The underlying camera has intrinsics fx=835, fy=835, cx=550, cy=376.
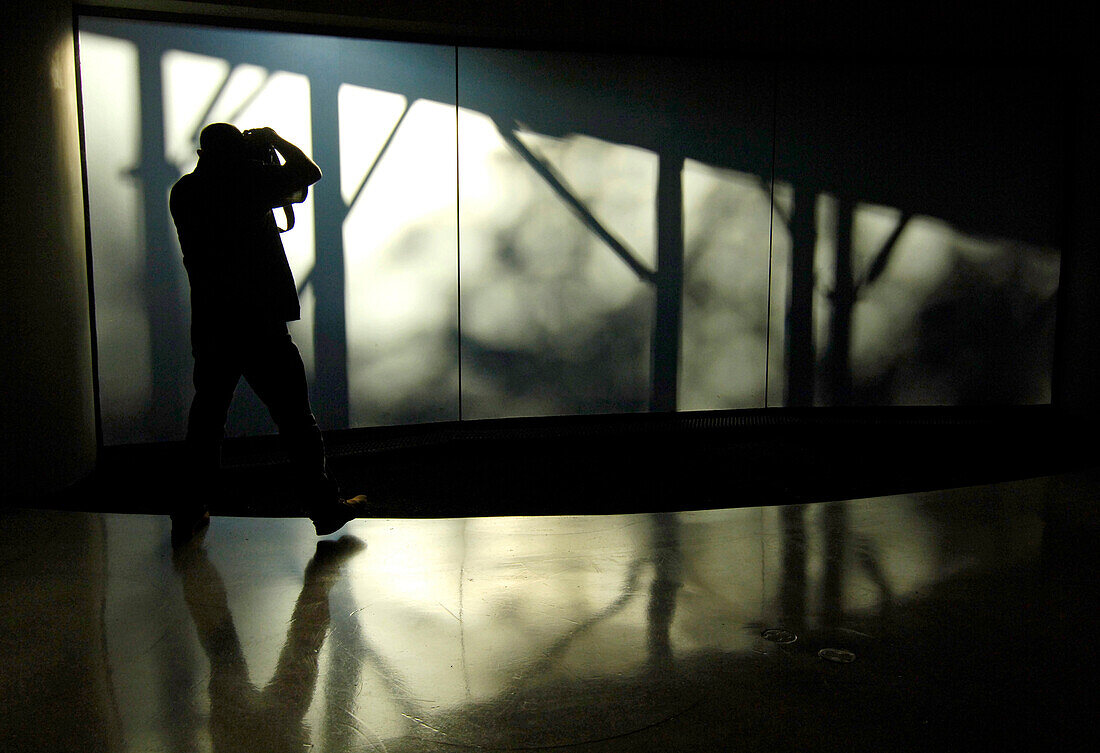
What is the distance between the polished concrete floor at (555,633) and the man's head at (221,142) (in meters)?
1.34

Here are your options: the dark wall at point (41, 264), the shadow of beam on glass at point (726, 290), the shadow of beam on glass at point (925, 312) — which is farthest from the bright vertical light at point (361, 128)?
the shadow of beam on glass at point (925, 312)

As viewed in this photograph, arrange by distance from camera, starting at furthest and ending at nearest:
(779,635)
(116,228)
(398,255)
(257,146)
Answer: (398,255) < (116,228) < (257,146) < (779,635)

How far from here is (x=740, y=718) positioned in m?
1.77

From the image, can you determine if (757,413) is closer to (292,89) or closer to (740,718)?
(292,89)

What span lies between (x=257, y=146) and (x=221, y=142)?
13cm

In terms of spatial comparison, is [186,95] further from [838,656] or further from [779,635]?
[838,656]

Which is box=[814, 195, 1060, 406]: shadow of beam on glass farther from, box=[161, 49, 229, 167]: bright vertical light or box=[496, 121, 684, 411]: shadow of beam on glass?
box=[161, 49, 229, 167]: bright vertical light

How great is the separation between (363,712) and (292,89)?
3.66 m

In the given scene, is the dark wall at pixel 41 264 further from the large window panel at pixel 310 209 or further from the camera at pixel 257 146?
the camera at pixel 257 146

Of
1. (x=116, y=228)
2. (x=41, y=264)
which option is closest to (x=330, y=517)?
(x=41, y=264)

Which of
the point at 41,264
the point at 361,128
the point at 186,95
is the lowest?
the point at 41,264

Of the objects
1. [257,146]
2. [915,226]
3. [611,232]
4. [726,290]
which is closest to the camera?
[257,146]

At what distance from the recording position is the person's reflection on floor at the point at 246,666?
1.72 metres

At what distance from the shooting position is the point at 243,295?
279cm
